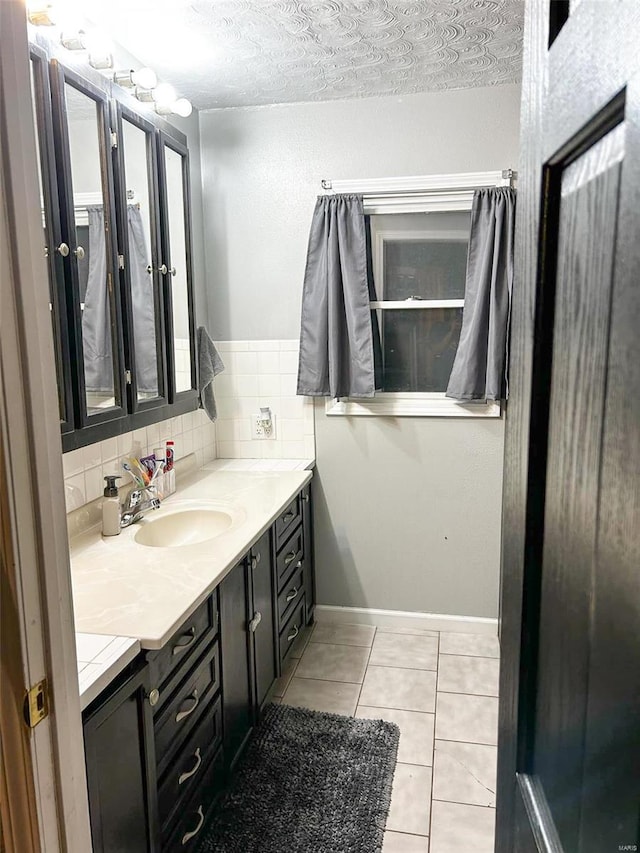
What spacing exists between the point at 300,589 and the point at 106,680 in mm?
1753

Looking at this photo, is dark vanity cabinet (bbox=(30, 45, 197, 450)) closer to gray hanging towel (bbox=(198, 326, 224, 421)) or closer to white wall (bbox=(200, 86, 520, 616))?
gray hanging towel (bbox=(198, 326, 224, 421))

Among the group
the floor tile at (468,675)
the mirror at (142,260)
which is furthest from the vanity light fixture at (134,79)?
the floor tile at (468,675)

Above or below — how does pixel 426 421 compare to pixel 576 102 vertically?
below

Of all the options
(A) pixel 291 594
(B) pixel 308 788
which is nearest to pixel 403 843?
(B) pixel 308 788

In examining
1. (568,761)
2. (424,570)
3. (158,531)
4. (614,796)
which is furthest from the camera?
(424,570)

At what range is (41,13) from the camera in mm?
1554

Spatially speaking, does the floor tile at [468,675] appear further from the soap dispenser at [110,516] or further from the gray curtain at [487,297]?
the soap dispenser at [110,516]

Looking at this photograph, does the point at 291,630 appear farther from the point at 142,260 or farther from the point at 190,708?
the point at 142,260

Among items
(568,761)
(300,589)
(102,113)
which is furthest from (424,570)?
(568,761)

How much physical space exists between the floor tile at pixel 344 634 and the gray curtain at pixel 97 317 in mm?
1776

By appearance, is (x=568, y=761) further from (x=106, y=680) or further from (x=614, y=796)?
(x=106, y=680)

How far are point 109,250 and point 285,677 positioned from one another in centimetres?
192

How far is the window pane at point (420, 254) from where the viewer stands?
9.55ft

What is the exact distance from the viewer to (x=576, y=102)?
19.3 inches
